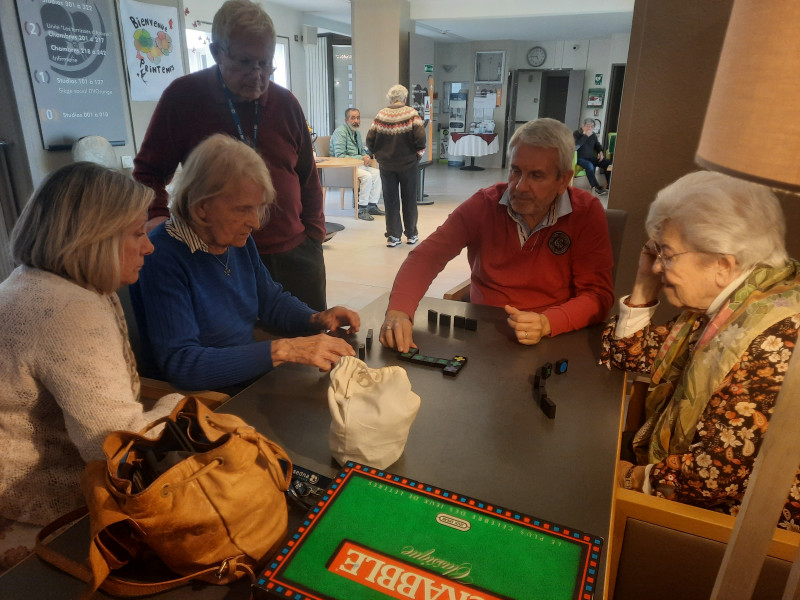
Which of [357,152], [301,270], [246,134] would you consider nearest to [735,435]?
[301,270]

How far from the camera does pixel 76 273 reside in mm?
1118

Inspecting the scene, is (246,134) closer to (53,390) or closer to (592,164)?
(53,390)

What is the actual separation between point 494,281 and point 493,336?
0.43 m

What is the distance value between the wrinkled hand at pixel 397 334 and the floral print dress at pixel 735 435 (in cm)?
68

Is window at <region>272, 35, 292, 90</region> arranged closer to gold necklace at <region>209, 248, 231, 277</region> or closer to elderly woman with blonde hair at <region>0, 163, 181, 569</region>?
gold necklace at <region>209, 248, 231, 277</region>

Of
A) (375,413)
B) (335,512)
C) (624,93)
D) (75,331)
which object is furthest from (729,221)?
(624,93)

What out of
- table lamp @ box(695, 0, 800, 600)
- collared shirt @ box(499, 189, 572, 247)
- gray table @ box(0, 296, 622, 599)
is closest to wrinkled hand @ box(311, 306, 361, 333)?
gray table @ box(0, 296, 622, 599)

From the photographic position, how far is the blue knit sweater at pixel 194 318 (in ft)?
4.67

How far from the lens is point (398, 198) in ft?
19.1

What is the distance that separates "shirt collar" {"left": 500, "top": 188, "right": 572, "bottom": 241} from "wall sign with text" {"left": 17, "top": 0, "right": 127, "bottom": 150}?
2.89 metres

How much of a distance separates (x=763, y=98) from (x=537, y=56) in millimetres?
13138

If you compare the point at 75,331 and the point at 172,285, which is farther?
the point at 172,285

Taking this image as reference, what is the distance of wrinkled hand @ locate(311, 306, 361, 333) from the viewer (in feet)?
5.34

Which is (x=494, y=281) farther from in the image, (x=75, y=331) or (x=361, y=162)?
(x=361, y=162)
